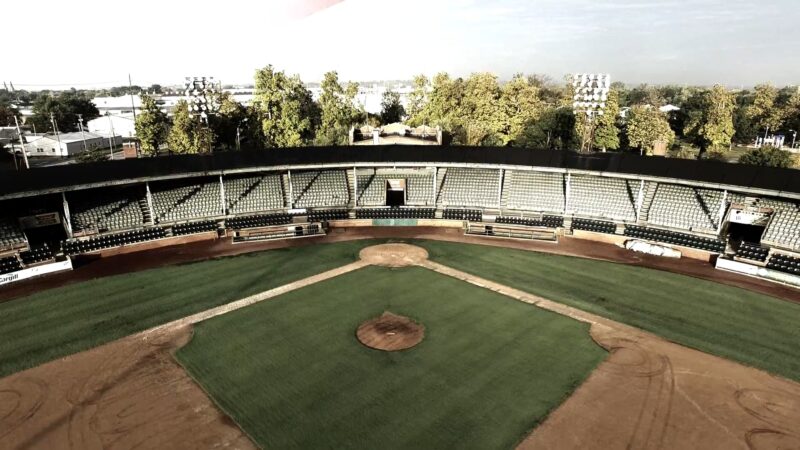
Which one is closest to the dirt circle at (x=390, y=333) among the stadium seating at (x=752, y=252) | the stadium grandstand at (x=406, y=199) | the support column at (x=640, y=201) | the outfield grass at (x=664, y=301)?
the outfield grass at (x=664, y=301)

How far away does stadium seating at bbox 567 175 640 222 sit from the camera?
38125mm

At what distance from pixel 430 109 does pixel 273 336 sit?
56.1 m

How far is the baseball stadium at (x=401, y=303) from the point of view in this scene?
16.5m

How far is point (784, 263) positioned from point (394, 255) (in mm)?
26299

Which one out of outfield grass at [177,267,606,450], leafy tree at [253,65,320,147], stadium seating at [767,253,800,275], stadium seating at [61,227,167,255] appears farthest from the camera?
leafy tree at [253,65,320,147]

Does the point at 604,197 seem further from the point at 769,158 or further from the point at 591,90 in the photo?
the point at 769,158

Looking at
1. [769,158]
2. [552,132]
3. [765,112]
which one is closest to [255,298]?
[552,132]

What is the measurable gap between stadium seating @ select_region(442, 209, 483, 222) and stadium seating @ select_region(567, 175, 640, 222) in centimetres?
796

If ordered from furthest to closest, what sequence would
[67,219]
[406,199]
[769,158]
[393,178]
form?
[769,158] → [393,178] → [406,199] → [67,219]

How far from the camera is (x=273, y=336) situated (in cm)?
2188

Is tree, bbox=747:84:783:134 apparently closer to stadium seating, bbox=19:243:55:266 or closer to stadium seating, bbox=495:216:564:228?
stadium seating, bbox=495:216:564:228

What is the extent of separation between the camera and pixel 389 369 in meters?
19.3

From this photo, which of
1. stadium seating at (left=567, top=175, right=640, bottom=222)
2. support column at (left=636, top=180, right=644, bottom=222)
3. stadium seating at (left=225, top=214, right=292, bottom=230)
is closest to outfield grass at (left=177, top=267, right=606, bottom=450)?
stadium seating at (left=225, top=214, right=292, bottom=230)

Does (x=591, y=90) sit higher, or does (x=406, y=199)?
(x=591, y=90)
